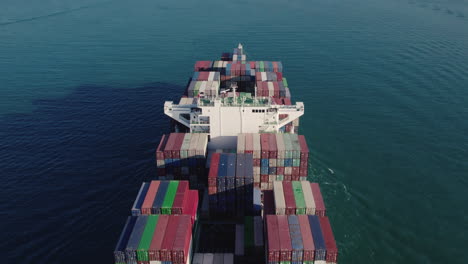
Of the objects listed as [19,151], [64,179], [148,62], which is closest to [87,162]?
[64,179]

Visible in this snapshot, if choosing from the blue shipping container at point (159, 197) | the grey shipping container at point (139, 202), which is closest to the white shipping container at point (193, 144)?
the blue shipping container at point (159, 197)

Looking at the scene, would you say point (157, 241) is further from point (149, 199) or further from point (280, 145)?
point (280, 145)

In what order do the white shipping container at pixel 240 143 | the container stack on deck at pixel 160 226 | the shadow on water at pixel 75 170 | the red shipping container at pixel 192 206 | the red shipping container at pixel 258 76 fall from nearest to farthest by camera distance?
the container stack on deck at pixel 160 226 → the red shipping container at pixel 192 206 → the shadow on water at pixel 75 170 → the white shipping container at pixel 240 143 → the red shipping container at pixel 258 76

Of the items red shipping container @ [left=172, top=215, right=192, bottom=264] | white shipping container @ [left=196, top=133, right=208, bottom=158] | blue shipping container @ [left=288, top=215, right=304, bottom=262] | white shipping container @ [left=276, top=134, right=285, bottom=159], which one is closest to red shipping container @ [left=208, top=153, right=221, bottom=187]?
white shipping container @ [left=196, top=133, right=208, bottom=158]

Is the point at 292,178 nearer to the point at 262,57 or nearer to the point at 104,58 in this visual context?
the point at 262,57

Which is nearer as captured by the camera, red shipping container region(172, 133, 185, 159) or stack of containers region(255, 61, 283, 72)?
red shipping container region(172, 133, 185, 159)

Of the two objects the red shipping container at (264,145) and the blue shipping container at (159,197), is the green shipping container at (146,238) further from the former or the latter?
the red shipping container at (264,145)

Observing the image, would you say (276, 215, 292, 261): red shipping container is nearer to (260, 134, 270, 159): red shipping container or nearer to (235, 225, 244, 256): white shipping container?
(235, 225, 244, 256): white shipping container
